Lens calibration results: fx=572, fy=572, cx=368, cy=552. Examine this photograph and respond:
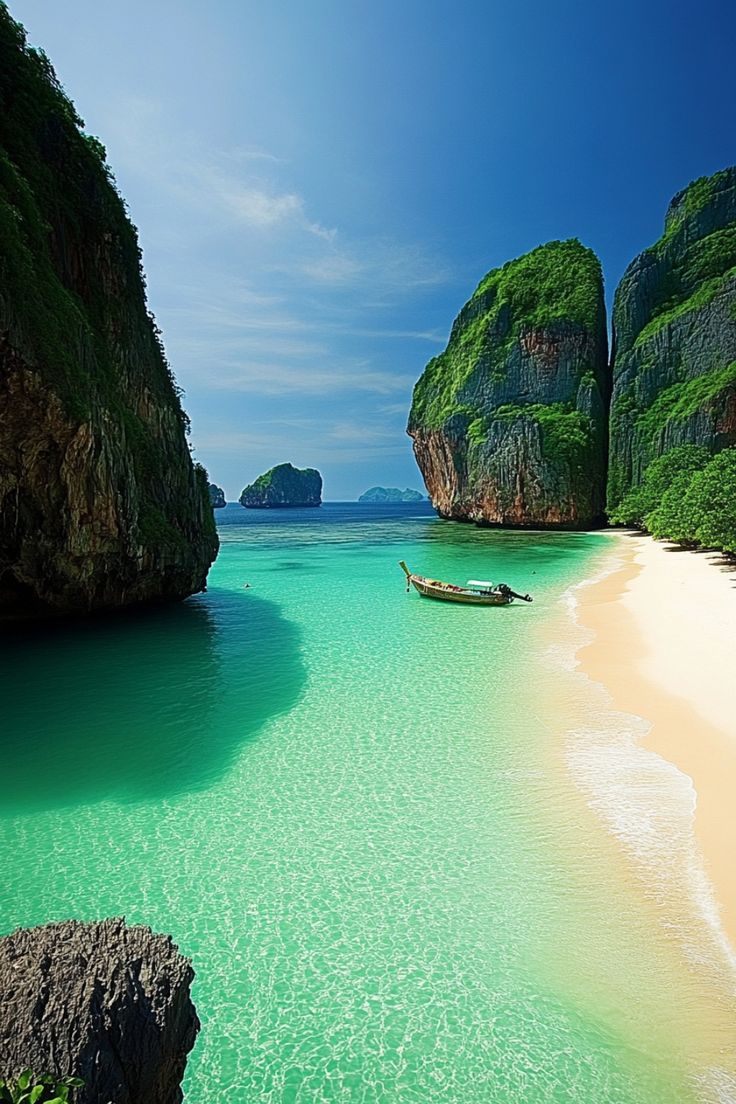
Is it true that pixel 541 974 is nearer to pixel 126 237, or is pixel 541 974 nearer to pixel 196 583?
pixel 196 583

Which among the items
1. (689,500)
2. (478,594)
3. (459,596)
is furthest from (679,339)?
(459,596)

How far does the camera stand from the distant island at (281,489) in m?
182

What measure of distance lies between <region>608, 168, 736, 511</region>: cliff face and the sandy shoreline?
29.9 meters

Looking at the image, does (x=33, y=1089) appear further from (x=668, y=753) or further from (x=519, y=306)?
(x=519, y=306)

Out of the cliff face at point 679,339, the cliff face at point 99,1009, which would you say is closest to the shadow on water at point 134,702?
the cliff face at point 99,1009

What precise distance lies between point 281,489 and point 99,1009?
185 m

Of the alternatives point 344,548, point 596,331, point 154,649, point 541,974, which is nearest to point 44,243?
point 154,649

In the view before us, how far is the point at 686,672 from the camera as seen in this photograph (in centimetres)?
1273

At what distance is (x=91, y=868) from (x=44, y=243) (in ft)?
45.1

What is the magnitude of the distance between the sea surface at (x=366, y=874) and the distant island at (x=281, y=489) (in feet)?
558

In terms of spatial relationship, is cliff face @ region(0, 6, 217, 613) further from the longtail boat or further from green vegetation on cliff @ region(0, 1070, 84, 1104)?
green vegetation on cliff @ region(0, 1070, 84, 1104)

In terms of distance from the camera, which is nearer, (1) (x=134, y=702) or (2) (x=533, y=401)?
(1) (x=134, y=702)

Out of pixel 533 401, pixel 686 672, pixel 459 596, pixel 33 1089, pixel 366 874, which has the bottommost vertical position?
pixel 366 874

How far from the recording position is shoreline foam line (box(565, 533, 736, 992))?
20.9ft
